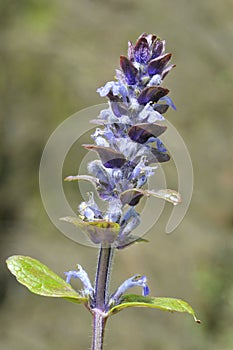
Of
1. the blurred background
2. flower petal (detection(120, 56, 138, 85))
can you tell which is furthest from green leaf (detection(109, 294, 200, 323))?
the blurred background

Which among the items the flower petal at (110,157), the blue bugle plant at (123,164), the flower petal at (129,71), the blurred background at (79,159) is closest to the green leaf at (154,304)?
Answer: the blue bugle plant at (123,164)

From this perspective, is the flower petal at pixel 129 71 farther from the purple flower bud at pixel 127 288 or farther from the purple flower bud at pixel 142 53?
the purple flower bud at pixel 127 288

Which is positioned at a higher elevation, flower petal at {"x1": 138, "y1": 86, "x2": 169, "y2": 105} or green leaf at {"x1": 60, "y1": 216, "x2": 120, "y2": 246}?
flower petal at {"x1": 138, "y1": 86, "x2": 169, "y2": 105}

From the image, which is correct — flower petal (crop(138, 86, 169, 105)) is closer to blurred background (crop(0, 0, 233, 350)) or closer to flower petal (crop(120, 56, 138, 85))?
flower petal (crop(120, 56, 138, 85))

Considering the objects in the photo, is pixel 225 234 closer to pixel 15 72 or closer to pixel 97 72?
pixel 97 72

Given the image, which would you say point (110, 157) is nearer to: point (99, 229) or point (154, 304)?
point (99, 229)
